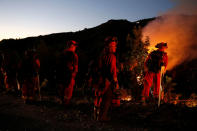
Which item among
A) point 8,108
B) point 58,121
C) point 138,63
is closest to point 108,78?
point 58,121

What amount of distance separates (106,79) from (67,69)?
2914 millimetres

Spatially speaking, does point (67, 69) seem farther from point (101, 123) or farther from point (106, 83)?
point (101, 123)

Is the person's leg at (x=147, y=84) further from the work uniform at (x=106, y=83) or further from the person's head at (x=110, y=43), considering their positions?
the person's head at (x=110, y=43)

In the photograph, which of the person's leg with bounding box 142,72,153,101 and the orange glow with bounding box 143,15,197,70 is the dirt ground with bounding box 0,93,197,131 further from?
the orange glow with bounding box 143,15,197,70

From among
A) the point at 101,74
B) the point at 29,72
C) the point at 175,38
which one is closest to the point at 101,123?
the point at 101,74

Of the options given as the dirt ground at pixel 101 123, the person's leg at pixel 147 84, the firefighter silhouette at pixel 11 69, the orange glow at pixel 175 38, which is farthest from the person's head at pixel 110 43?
the firefighter silhouette at pixel 11 69

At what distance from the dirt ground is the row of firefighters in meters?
0.51

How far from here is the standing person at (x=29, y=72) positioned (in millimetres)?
11336

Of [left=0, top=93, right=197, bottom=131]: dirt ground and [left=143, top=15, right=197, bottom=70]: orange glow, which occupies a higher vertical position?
[left=143, top=15, right=197, bottom=70]: orange glow

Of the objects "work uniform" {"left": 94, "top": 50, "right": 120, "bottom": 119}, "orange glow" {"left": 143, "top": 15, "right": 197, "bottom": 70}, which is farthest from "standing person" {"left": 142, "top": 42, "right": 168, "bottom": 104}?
"orange glow" {"left": 143, "top": 15, "right": 197, "bottom": 70}

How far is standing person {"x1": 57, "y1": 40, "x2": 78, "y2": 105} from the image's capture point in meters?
9.97

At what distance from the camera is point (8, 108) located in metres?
9.27

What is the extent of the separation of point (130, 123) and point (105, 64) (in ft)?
6.38

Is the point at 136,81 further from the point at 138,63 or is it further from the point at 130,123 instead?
the point at 130,123
